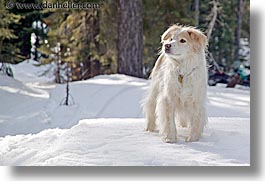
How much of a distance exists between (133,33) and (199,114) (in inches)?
57.1

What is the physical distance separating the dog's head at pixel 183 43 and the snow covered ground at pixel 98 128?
33 centimetres

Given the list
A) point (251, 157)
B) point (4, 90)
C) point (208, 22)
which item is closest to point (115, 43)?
point (208, 22)

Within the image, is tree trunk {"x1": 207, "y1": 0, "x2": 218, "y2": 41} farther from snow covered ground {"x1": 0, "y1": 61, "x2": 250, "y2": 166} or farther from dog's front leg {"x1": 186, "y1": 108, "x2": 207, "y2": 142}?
dog's front leg {"x1": 186, "y1": 108, "x2": 207, "y2": 142}

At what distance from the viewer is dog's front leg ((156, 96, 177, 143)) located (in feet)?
5.15

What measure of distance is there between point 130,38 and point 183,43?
1.51m

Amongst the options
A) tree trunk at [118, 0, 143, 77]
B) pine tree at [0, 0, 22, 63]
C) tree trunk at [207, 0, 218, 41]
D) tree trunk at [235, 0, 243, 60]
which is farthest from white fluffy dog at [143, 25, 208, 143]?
tree trunk at [118, 0, 143, 77]

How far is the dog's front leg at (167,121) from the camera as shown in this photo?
1.57 meters

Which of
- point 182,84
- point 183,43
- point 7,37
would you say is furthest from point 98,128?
point 7,37

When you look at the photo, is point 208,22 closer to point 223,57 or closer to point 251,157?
point 223,57

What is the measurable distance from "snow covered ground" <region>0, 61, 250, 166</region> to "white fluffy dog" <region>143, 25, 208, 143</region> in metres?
0.06

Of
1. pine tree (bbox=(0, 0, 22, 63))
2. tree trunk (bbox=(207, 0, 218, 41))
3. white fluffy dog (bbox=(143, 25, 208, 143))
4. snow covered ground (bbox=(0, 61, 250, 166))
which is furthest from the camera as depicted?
tree trunk (bbox=(207, 0, 218, 41))

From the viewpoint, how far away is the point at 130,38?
9.81 feet

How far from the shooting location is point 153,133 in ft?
5.50

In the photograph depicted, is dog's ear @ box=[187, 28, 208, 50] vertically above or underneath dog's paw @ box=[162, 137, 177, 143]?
above
